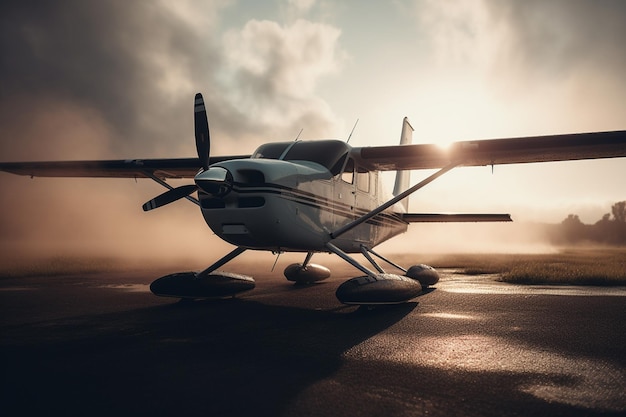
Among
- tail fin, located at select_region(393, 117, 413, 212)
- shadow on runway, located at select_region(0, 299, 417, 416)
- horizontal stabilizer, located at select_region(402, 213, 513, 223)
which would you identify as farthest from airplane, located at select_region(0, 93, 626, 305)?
tail fin, located at select_region(393, 117, 413, 212)

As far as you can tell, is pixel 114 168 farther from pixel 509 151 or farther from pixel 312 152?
pixel 509 151

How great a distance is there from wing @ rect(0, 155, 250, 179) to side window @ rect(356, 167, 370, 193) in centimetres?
298

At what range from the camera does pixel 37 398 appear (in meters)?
2.88

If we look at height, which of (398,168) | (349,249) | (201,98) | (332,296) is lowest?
(332,296)

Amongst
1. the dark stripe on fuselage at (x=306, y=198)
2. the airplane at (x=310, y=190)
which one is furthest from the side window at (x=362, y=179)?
the dark stripe on fuselage at (x=306, y=198)

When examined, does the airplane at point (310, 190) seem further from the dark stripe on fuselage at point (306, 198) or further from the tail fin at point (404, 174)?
the tail fin at point (404, 174)

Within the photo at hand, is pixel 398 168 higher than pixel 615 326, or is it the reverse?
pixel 398 168

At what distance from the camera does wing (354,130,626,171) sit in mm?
8133

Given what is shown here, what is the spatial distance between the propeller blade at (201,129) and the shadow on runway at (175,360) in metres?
2.90

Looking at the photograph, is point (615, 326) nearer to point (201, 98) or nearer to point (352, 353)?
point (352, 353)

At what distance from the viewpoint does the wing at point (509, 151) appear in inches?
320

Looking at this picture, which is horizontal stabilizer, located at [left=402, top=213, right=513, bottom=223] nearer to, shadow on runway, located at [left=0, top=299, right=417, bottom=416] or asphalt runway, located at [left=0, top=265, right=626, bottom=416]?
asphalt runway, located at [left=0, top=265, right=626, bottom=416]

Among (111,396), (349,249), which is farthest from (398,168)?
(111,396)

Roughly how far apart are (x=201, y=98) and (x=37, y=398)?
560 cm
